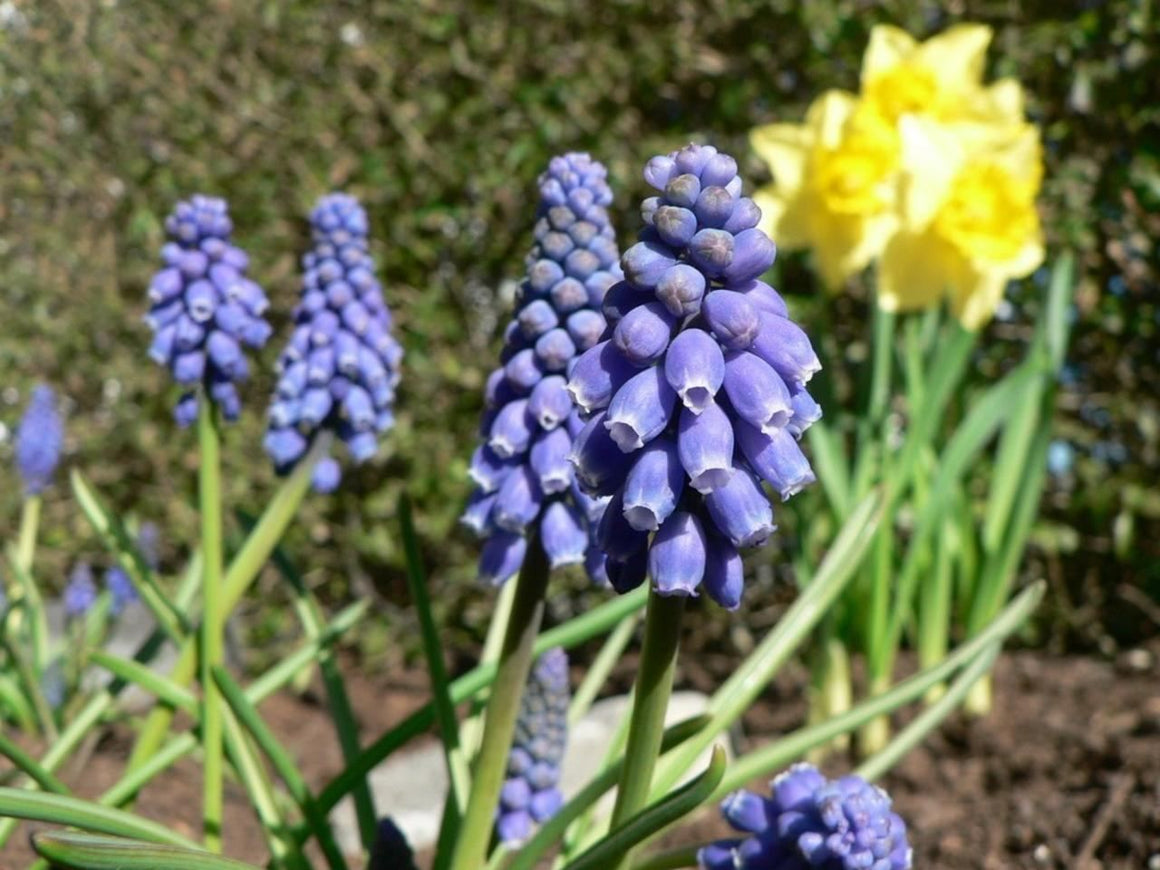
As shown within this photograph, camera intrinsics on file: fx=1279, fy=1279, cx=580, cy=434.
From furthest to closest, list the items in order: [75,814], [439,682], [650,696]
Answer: [439,682] < [75,814] < [650,696]

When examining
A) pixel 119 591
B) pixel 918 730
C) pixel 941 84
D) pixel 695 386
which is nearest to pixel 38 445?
pixel 119 591

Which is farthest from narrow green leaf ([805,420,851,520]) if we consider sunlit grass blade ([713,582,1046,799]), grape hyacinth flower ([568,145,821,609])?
grape hyacinth flower ([568,145,821,609])

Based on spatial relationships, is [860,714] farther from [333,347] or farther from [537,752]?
[333,347]

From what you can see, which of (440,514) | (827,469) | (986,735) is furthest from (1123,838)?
(440,514)

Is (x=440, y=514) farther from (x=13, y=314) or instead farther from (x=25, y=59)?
(x=25, y=59)

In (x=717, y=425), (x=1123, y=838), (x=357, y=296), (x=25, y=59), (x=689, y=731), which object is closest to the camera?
(x=717, y=425)
